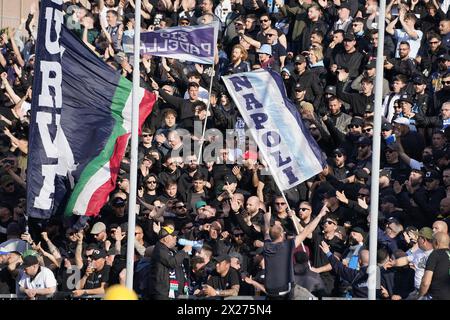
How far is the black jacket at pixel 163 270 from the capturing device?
16406 millimetres

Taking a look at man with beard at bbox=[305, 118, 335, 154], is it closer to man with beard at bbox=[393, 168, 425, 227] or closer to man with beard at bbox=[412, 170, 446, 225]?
man with beard at bbox=[393, 168, 425, 227]

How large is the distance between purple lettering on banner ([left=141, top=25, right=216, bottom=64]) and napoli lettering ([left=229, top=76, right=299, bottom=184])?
548 mm

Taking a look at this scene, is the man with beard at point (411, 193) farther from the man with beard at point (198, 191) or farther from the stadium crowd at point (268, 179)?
the man with beard at point (198, 191)

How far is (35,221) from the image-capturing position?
1873 cm

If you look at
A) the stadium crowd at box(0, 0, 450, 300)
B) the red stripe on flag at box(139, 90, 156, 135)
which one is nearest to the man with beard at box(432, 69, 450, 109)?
the stadium crowd at box(0, 0, 450, 300)

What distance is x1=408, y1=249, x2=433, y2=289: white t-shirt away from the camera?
618 inches

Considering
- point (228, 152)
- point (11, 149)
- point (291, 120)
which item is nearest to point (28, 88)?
point (11, 149)

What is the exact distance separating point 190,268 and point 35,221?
2806 mm

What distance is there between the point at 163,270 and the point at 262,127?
2233 mm

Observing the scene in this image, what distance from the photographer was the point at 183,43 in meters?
18.0

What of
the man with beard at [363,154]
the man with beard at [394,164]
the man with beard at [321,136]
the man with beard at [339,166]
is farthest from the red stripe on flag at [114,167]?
the man with beard at [394,164]
